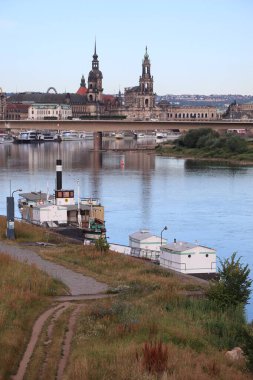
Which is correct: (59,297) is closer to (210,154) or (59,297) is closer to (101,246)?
(101,246)

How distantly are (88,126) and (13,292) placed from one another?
67436 mm

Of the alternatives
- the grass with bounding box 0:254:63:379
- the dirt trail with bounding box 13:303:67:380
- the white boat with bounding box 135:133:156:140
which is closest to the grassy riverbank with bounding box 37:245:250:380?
the dirt trail with bounding box 13:303:67:380

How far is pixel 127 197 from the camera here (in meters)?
41.1

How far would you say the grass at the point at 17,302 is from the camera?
1107 centimetres

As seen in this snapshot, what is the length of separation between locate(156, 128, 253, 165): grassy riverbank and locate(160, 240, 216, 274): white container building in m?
47.8

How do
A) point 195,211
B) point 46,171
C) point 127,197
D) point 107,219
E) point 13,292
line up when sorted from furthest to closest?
1. point 46,171
2. point 127,197
3. point 195,211
4. point 107,219
5. point 13,292

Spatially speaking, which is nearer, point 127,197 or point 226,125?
point 127,197

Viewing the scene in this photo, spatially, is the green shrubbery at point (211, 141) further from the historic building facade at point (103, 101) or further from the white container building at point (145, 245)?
the historic building facade at point (103, 101)

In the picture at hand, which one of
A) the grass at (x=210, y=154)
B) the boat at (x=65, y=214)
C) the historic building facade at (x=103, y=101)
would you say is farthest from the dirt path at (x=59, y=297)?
the historic building facade at (x=103, y=101)

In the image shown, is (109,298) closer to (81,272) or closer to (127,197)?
(81,272)

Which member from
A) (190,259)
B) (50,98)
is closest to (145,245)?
(190,259)

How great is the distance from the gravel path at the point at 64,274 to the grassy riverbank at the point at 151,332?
316 millimetres

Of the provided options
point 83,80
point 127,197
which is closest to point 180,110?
point 83,80

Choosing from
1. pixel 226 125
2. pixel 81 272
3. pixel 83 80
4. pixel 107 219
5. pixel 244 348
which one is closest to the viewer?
pixel 244 348
